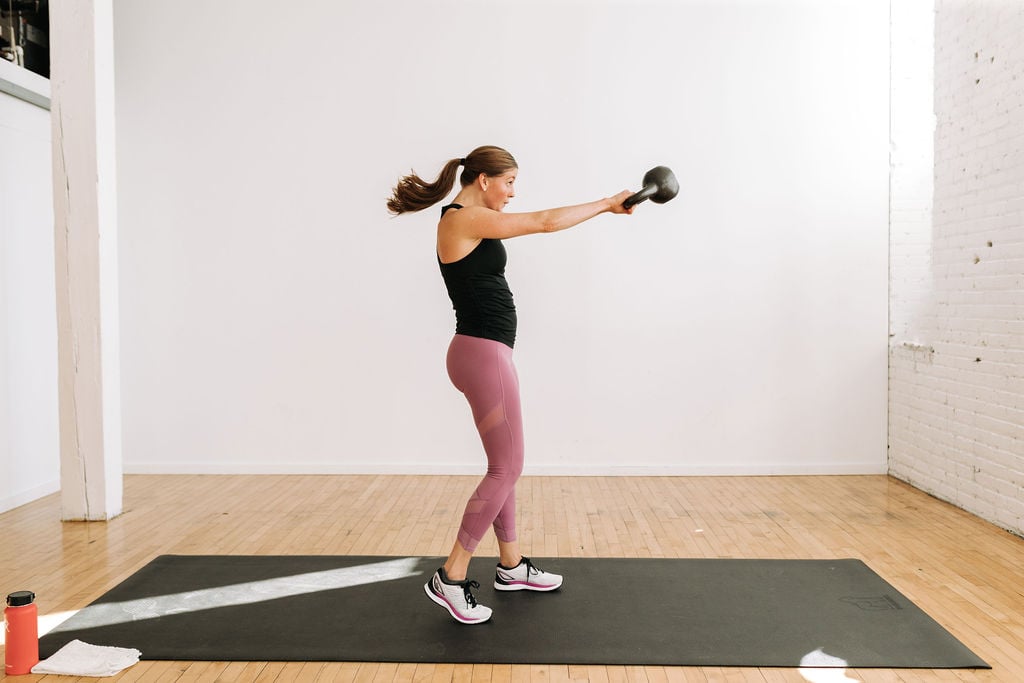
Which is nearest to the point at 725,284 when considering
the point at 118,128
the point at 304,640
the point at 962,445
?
the point at 962,445

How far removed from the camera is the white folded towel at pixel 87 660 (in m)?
2.33

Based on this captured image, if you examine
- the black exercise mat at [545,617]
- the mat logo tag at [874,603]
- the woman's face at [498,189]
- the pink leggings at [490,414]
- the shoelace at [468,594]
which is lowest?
the mat logo tag at [874,603]

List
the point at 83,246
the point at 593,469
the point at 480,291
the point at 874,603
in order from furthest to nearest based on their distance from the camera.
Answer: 1. the point at 593,469
2. the point at 83,246
3. the point at 874,603
4. the point at 480,291

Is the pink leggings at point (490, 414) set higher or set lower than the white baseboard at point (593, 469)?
higher

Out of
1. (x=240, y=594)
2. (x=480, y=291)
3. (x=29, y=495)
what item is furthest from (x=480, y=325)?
(x=29, y=495)

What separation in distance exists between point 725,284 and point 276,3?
3130mm

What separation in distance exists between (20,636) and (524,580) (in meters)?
1.51

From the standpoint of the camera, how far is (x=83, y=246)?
3.96 m

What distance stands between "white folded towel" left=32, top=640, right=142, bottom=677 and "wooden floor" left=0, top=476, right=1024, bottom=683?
1.4 inches

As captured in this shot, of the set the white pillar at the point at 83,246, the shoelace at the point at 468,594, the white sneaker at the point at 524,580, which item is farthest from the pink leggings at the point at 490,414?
the white pillar at the point at 83,246

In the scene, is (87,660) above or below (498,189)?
below

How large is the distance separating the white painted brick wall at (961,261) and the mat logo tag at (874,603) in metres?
1.22

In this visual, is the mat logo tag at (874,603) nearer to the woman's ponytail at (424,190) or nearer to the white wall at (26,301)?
the woman's ponytail at (424,190)

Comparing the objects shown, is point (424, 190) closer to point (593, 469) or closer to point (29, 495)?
point (593, 469)
